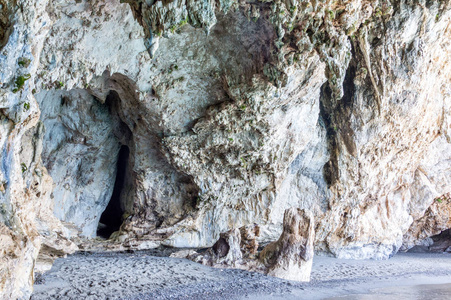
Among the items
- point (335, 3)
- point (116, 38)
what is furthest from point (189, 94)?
point (335, 3)

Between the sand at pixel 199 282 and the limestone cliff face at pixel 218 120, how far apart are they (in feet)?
3.33

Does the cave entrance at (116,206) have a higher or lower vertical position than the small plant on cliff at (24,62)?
lower

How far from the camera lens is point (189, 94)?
1120 centimetres

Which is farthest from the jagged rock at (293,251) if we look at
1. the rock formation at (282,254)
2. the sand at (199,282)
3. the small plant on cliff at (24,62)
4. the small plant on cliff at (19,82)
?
the small plant on cliff at (24,62)

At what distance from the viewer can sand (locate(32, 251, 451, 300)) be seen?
25.8ft

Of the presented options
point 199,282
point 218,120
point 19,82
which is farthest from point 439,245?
point 19,82

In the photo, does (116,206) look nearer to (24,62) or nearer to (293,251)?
(293,251)

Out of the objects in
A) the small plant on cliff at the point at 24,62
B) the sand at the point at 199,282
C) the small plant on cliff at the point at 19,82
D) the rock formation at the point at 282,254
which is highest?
the small plant on cliff at the point at 24,62

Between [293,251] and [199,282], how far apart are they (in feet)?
9.05

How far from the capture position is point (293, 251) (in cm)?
1038

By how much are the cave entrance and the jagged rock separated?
7.39 metres

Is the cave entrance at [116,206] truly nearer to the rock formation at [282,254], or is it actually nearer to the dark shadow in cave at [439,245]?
the rock formation at [282,254]

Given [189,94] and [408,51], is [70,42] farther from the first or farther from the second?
[408,51]

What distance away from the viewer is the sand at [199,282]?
310 inches
